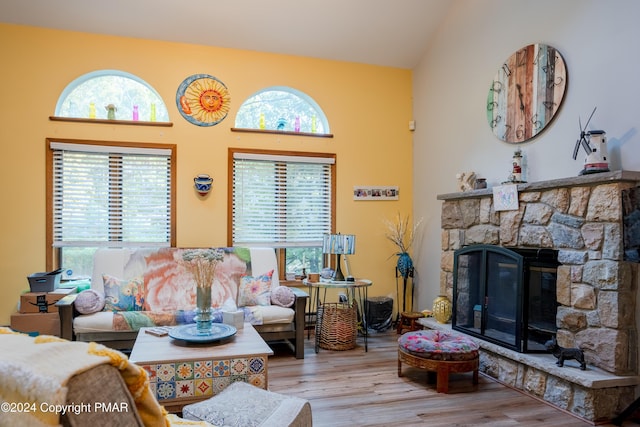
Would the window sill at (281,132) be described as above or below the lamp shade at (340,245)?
above

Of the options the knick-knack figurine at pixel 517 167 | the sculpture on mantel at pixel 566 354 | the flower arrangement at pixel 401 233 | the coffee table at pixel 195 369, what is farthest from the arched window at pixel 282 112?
the sculpture on mantel at pixel 566 354

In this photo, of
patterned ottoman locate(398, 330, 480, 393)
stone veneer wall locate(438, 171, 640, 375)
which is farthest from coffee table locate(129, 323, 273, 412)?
A: stone veneer wall locate(438, 171, 640, 375)

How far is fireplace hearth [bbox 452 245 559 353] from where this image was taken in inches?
124

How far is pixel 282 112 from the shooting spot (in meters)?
5.14

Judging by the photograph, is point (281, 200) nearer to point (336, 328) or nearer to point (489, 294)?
point (336, 328)

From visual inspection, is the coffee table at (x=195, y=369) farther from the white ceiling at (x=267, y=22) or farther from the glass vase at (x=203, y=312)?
the white ceiling at (x=267, y=22)

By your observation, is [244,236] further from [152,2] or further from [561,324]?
[561,324]

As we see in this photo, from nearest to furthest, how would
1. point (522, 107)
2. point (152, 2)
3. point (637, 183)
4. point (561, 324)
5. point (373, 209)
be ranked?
1. point (637, 183)
2. point (561, 324)
3. point (522, 107)
4. point (152, 2)
5. point (373, 209)

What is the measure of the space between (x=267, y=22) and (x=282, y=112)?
1.02m

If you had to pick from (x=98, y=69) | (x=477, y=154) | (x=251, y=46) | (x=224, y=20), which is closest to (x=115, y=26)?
(x=98, y=69)

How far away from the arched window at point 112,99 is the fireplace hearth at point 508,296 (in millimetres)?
3615

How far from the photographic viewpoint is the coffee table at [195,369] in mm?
2482

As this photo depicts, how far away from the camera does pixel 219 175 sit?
4770 millimetres

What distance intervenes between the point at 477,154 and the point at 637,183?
1.73 metres
